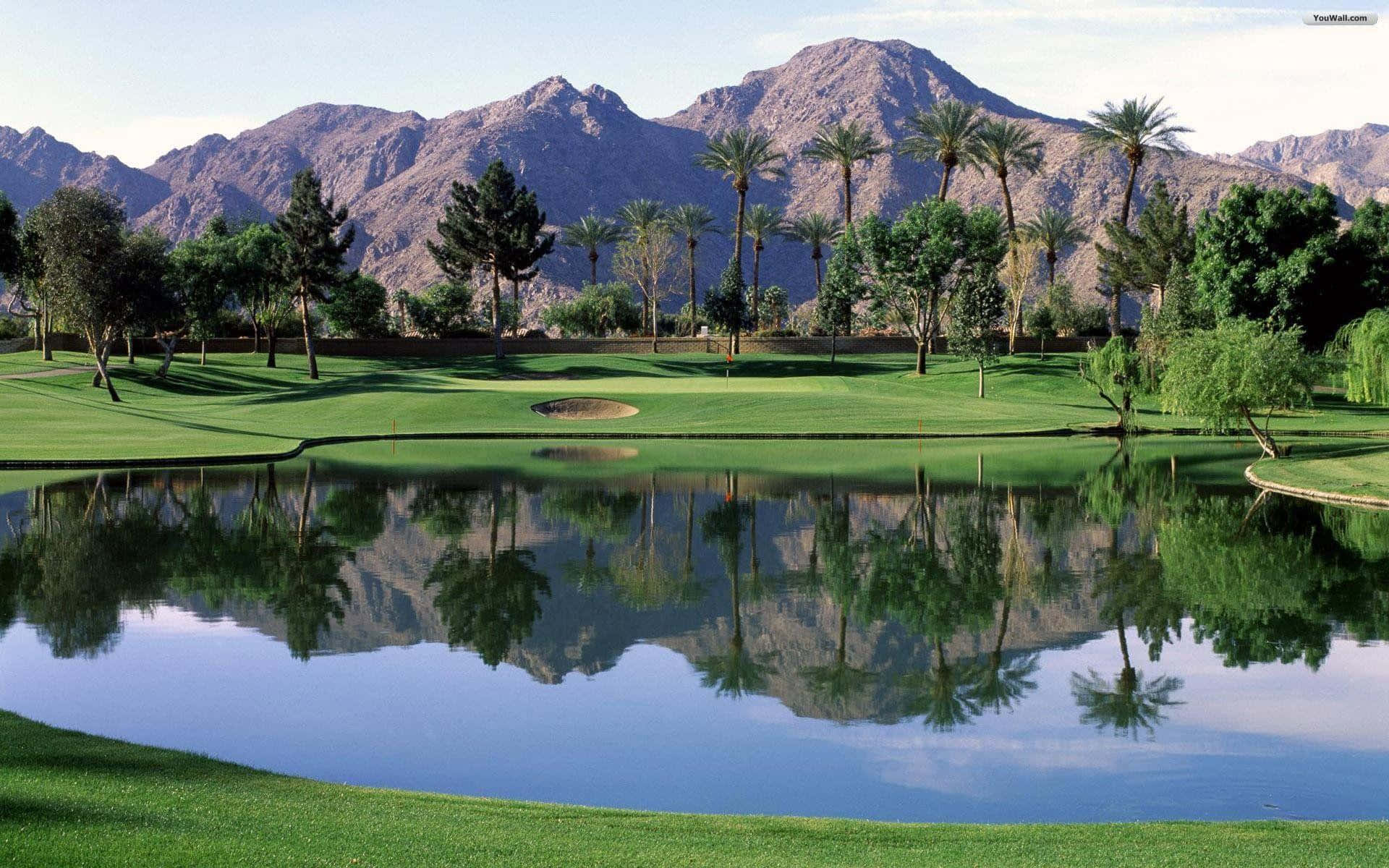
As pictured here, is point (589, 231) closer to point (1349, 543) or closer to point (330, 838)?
point (1349, 543)

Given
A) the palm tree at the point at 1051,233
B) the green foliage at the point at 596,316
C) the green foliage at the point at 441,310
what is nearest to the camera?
the green foliage at the point at 441,310

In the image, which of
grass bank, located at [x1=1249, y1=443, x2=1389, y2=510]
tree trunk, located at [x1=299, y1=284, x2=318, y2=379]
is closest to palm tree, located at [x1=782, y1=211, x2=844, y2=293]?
tree trunk, located at [x1=299, y1=284, x2=318, y2=379]

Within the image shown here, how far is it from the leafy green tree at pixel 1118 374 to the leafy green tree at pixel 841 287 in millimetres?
27844

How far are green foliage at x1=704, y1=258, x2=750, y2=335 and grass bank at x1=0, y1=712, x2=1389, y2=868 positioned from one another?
8798 centimetres

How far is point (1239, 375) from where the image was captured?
44156 mm

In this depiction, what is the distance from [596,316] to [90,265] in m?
56.6

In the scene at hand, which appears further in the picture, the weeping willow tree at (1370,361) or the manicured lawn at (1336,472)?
the weeping willow tree at (1370,361)

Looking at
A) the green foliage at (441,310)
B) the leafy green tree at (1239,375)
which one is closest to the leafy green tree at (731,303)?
the green foliage at (441,310)

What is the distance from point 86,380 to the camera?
73.6 m

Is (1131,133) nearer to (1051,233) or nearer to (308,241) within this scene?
(1051,233)

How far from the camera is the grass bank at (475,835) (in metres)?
8.41

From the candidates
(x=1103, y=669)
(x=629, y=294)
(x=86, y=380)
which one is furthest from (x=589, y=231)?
(x=1103, y=669)

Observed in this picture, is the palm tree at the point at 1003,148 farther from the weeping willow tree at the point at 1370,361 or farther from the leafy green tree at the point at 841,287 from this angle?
the weeping willow tree at the point at 1370,361

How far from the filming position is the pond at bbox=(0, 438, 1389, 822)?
12.3 m
